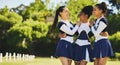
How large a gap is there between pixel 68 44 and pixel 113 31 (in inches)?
2366

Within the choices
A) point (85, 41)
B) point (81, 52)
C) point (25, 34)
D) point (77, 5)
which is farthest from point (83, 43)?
point (77, 5)

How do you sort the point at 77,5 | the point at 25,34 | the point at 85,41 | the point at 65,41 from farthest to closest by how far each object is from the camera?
the point at 77,5, the point at 25,34, the point at 65,41, the point at 85,41

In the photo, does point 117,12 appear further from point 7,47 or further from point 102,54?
point 102,54

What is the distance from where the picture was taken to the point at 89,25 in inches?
396

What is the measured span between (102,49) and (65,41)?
2.95ft

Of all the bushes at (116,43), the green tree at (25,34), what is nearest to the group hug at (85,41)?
the bushes at (116,43)

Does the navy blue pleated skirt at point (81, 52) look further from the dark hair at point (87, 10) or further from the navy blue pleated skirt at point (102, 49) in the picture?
the dark hair at point (87, 10)

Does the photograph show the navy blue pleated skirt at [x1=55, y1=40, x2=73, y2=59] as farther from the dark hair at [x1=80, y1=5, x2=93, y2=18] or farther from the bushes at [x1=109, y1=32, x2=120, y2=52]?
the bushes at [x1=109, y1=32, x2=120, y2=52]

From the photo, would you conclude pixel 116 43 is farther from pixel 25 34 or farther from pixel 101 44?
pixel 101 44

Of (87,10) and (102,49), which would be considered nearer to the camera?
(102,49)

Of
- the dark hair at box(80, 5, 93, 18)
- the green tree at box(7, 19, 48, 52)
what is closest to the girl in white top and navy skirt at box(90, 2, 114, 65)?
the dark hair at box(80, 5, 93, 18)

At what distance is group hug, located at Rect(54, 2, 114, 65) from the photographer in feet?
32.3

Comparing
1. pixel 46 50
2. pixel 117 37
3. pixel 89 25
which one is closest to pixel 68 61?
pixel 89 25

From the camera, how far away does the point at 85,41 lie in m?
9.98
